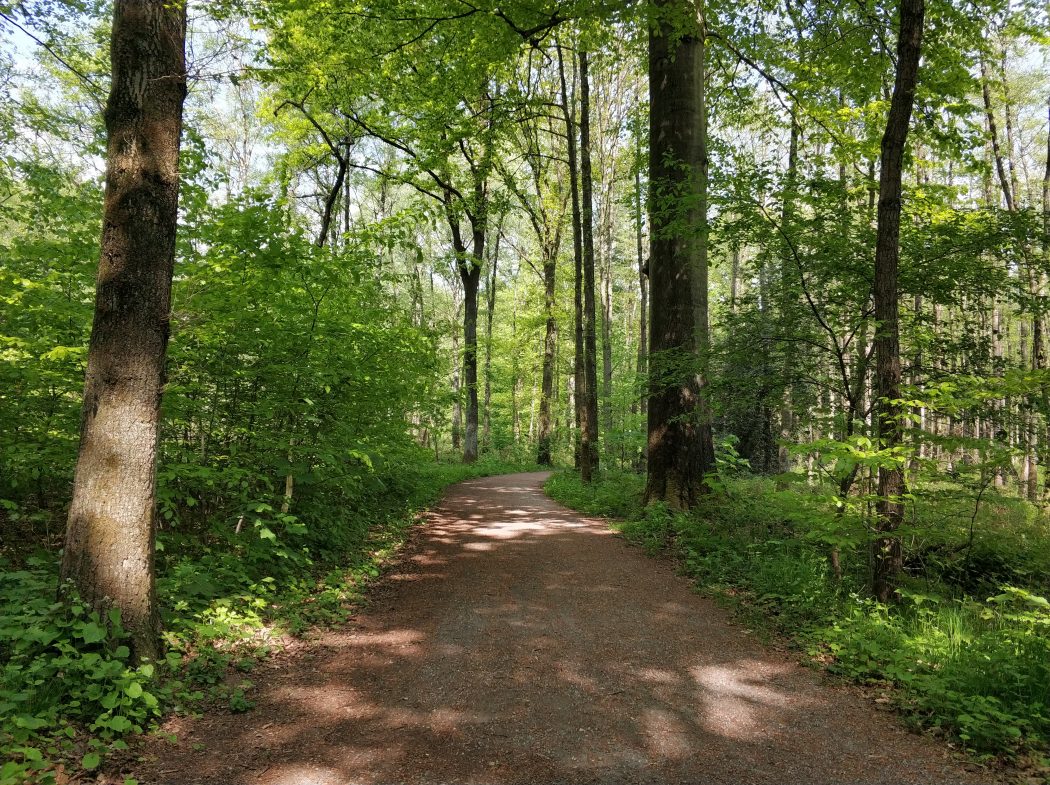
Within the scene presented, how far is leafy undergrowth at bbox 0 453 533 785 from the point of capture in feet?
8.68

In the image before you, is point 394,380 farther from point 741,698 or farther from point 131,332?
point 741,698

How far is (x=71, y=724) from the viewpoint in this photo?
274 cm

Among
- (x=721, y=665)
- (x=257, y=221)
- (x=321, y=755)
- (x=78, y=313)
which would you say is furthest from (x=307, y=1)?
(x=721, y=665)

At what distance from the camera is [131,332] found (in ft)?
11.5

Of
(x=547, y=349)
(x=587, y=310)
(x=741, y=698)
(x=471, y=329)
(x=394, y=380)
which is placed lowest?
(x=741, y=698)

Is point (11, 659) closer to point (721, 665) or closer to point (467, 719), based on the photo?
point (467, 719)

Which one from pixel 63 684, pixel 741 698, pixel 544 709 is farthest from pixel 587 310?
pixel 63 684

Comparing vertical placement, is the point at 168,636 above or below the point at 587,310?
below

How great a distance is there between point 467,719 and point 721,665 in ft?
6.32

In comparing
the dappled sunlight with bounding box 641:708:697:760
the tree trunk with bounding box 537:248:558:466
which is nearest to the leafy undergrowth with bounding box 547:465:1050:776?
the dappled sunlight with bounding box 641:708:697:760

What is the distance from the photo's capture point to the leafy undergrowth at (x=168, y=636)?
2646 millimetres

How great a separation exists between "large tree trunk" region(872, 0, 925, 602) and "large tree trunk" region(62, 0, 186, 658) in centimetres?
553

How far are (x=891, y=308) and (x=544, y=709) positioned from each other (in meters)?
4.37

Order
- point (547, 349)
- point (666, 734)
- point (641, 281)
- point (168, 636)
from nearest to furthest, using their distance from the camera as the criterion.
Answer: point (666, 734), point (168, 636), point (641, 281), point (547, 349)
